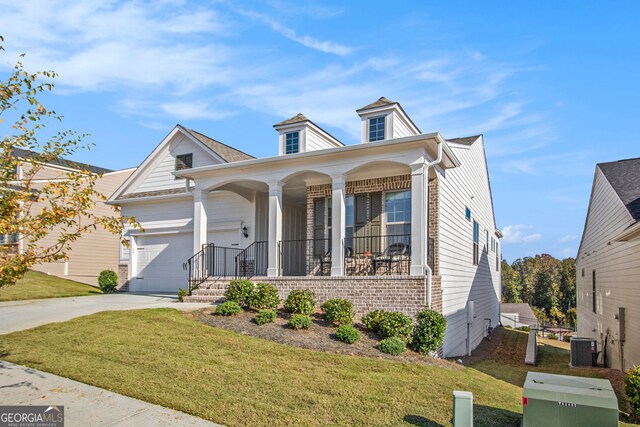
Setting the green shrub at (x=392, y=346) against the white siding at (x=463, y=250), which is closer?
the green shrub at (x=392, y=346)

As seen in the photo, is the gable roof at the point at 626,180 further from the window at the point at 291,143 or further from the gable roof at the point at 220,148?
the gable roof at the point at 220,148

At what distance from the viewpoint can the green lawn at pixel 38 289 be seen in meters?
15.7

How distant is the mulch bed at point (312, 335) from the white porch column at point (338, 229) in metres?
1.48

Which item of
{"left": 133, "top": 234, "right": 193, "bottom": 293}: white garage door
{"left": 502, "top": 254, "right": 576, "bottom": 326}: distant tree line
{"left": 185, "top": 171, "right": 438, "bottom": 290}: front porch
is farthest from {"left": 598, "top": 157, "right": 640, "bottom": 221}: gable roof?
{"left": 502, "top": 254, "right": 576, "bottom": 326}: distant tree line

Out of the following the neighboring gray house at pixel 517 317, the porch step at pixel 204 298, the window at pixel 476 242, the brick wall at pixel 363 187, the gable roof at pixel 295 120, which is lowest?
the neighboring gray house at pixel 517 317

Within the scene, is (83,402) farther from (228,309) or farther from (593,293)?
(593,293)

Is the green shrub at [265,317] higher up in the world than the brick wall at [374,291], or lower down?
lower down

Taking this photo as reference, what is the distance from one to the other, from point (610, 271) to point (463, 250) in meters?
4.34

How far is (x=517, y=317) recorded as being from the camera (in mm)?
38406

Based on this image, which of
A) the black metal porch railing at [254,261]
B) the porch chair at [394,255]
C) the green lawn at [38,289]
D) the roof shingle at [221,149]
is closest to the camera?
the porch chair at [394,255]

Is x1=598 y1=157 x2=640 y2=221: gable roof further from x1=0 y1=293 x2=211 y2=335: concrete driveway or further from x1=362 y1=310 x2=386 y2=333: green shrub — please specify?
x1=0 y1=293 x2=211 y2=335: concrete driveway

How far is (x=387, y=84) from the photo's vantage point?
15.3m

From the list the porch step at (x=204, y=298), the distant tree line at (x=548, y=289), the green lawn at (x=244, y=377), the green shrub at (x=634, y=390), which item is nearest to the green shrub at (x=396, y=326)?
the green lawn at (x=244, y=377)

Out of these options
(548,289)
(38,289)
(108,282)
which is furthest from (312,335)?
(548,289)
